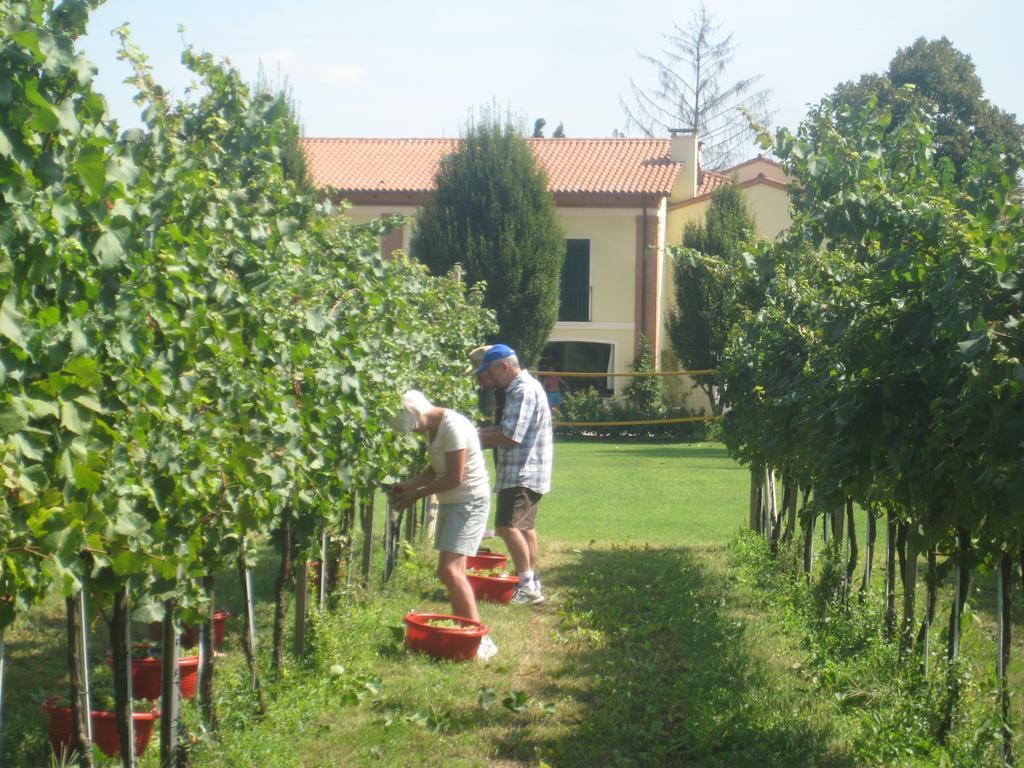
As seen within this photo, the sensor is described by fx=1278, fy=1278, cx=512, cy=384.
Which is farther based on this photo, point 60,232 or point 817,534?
point 817,534

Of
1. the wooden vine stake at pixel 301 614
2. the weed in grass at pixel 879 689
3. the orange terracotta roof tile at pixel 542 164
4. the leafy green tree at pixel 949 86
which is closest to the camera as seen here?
the weed in grass at pixel 879 689

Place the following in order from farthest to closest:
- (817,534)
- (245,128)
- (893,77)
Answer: (893,77) → (817,534) → (245,128)

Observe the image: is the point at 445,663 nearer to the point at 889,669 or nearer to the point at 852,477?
the point at 889,669

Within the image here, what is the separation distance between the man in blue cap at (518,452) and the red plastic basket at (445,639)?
166 cm

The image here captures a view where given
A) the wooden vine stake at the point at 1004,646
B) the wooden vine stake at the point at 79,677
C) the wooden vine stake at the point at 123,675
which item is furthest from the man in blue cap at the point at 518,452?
the wooden vine stake at the point at 79,677

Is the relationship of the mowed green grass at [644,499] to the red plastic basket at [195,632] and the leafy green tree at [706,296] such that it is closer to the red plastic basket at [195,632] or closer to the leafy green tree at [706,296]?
the red plastic basket at [195,632]

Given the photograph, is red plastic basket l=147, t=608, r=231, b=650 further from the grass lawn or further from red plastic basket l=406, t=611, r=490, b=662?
red plastic basket l=406, t=611, r=490, b=662

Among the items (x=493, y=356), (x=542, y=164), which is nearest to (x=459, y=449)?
(x=493, y=356)

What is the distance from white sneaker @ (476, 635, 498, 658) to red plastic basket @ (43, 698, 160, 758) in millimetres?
2238

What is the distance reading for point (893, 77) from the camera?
39.7 metres

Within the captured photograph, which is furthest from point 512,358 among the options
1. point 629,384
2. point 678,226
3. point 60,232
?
point 678,226

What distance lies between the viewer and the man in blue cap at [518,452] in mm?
8398

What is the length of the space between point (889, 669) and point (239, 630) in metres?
3.76

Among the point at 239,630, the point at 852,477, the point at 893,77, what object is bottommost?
the point at 239,630
